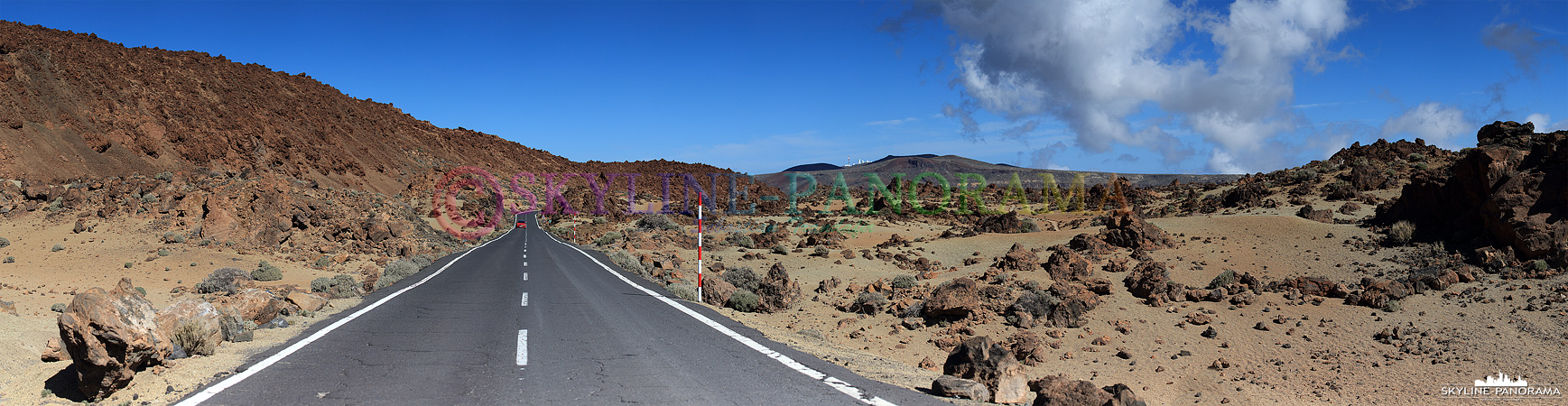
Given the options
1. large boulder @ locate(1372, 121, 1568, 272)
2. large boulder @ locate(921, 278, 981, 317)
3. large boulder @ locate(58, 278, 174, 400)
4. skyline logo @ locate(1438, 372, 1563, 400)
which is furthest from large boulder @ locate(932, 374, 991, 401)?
large boulder @ locate(1372, 121, 1568, 272)

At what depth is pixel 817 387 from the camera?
19.0 ft

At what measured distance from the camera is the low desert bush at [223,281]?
596 inches

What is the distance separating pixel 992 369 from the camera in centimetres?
617

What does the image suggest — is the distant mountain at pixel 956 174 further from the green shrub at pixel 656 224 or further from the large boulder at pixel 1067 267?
the large boulder at pixel 1067 267

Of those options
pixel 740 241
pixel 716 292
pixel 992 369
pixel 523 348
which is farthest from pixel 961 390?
pixel 740 241

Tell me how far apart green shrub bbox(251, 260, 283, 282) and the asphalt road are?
8.41 meters

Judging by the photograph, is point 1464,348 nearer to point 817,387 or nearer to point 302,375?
point 817,387

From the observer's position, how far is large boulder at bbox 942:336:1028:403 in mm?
5863

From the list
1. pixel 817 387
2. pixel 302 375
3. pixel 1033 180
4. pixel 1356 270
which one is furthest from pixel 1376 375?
pixel 1033 180

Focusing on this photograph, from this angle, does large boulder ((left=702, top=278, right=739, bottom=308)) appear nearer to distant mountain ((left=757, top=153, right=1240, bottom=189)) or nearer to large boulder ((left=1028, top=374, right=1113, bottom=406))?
large boulder ((left=1028, top=374, right=1113, bottom=406))

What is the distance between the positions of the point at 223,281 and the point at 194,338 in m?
11.5

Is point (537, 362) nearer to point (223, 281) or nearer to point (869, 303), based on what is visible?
point (869, 303)

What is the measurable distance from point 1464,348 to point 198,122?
6504cm

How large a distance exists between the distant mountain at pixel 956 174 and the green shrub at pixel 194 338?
5066 cm
